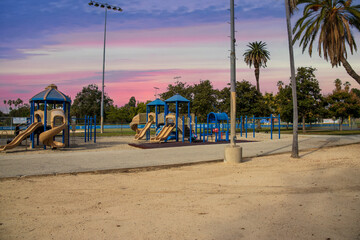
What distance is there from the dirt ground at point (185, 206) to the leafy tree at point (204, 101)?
47.6 meters

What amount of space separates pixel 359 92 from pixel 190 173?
14358 cm

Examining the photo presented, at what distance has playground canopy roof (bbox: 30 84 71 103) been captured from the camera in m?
20.2

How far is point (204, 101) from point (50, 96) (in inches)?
1534

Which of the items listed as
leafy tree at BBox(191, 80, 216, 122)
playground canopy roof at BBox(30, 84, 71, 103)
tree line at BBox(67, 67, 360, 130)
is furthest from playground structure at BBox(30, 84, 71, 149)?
leafy tree at BBox(191, 80, 216, 122)

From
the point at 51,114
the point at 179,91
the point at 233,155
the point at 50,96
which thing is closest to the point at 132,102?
the point at 179,91

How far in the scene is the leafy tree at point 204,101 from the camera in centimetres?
5747

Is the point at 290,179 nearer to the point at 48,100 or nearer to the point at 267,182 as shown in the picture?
the point at 267,182

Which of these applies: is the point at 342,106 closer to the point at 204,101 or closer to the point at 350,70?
the point at 204,101

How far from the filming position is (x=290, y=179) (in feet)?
28.7

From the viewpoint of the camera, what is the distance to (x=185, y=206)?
19.8ft

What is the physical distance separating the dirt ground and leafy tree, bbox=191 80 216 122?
4760 centimetres

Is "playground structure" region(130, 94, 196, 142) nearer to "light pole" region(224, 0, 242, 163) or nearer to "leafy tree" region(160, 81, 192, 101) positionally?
"light pole" region(224, 0, 242, 163)

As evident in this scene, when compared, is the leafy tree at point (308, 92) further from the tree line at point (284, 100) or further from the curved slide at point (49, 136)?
the curved slide at point (49, 136)

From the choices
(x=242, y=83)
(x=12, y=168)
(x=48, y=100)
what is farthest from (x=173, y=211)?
(x=242, y=83)
